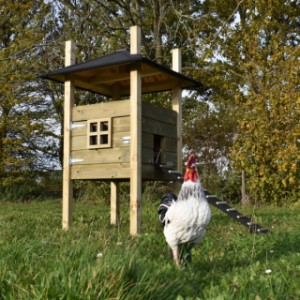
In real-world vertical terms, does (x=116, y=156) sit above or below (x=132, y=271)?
above

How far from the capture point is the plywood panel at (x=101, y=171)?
792 centimetres

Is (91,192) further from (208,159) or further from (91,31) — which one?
(91,31)

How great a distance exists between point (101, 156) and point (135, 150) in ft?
2.84

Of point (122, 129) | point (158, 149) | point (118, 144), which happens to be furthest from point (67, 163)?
point (158, 149)

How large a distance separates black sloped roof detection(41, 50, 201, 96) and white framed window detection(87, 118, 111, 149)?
0.98 meters

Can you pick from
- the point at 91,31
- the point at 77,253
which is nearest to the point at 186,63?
the point at 91,31

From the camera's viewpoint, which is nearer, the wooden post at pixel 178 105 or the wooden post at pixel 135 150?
the wooden post at pixel 135 150

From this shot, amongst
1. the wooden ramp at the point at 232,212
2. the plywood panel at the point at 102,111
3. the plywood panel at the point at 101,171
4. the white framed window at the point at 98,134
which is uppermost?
the plywood panel at the point at 102,111

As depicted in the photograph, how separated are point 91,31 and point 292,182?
8905 mm

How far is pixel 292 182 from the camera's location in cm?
1298

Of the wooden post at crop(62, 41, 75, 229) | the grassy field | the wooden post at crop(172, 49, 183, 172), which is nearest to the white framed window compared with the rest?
the wooden post at crop(62, 41, 75, 229)

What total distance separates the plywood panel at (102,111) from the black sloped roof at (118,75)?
26.2 inches

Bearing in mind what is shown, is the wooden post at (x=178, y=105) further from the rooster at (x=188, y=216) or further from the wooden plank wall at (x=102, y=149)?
the rooster at (x=188, y=216)

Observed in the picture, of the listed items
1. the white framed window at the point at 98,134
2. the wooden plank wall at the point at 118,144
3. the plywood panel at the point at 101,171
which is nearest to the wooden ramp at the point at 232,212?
the wooden plank wall at the point at 118,144
